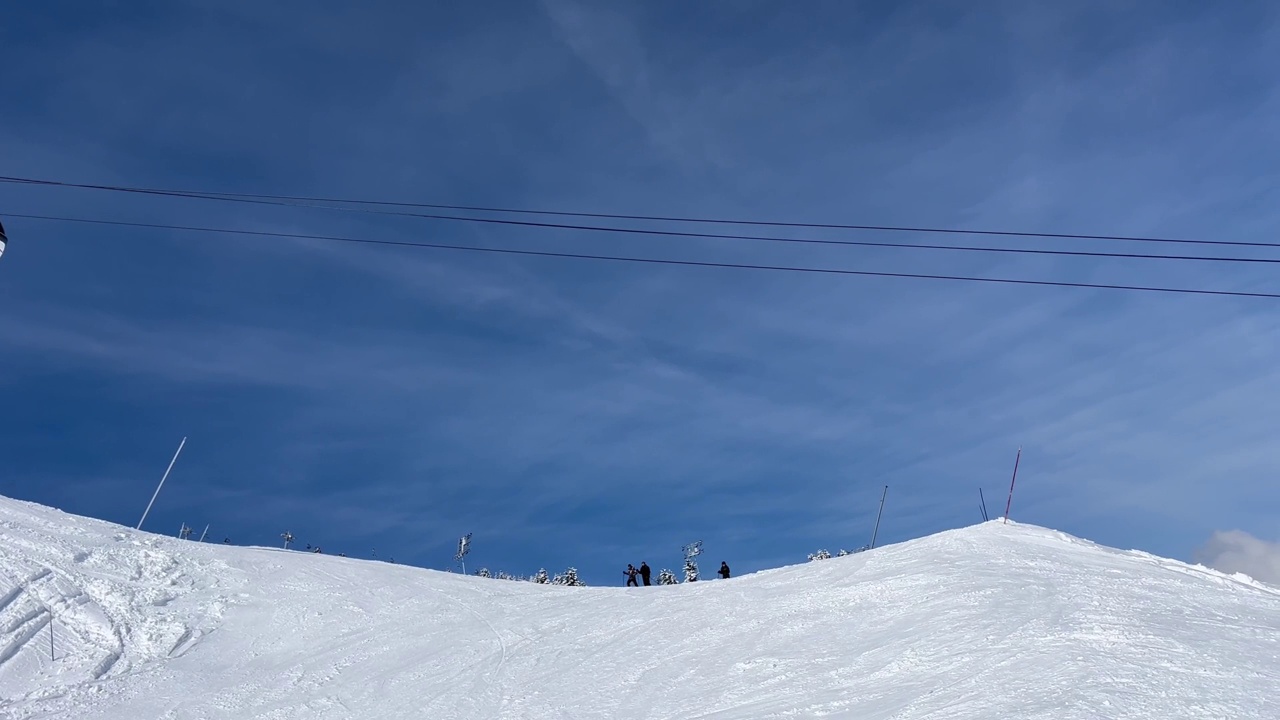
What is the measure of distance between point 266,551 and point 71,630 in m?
9.35

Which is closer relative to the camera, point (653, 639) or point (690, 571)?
point (653, 639)

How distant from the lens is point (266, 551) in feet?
89.8

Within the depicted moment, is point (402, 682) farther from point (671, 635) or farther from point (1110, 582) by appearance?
point (1110, 582)

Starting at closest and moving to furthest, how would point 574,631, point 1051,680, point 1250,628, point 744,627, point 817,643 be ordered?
1. point 1051,680
2. point 1250,628
3. point 817,643
4. point 744,627
5. point 574,631

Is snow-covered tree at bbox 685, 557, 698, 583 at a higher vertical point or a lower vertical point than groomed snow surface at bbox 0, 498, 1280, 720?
higher

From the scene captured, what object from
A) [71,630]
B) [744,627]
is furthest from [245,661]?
[744,627]

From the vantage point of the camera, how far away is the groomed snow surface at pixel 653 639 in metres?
12.9

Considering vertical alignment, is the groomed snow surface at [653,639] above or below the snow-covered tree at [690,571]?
below

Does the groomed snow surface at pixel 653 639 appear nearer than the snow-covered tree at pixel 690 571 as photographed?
Yes

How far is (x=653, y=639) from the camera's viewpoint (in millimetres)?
17969

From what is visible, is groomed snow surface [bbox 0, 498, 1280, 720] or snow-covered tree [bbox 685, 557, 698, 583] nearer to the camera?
groomed snow surface [bbox 0, 498, 1280, 720]

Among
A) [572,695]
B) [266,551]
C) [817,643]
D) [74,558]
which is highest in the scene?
[266,551]

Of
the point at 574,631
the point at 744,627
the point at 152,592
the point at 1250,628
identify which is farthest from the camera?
the point at 152,592

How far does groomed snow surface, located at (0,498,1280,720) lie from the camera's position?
12.9 metres
